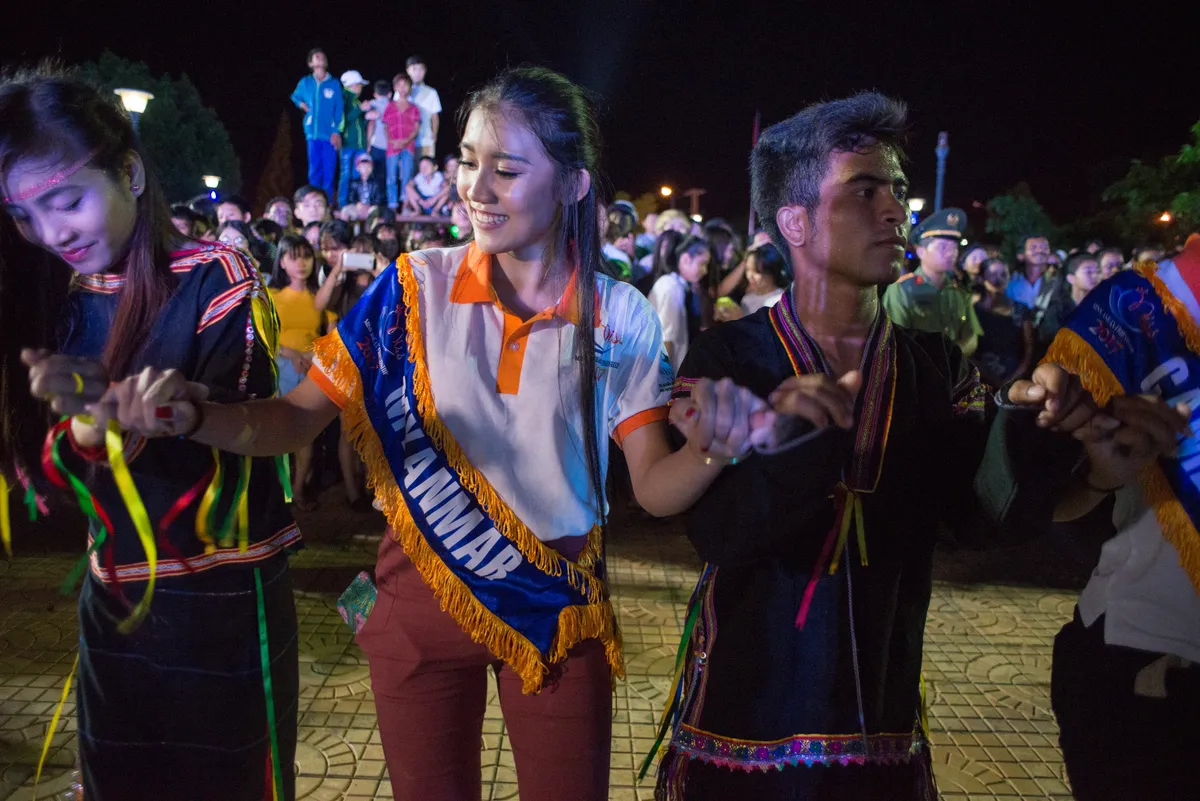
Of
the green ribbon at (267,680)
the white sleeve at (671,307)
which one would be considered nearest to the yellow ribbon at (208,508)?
the green ribbon at (267,680)

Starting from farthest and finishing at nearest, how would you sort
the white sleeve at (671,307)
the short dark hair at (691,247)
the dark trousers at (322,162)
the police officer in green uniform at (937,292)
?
the dark trousers at (322,162)
the short dark hair at (691,247)
the white sleeve at (671,307)
the police officer in green uniform at (937,292)

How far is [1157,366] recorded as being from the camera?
1561 mm

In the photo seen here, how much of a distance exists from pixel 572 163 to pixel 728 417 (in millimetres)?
761

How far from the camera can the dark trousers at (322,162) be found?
34.0 feet

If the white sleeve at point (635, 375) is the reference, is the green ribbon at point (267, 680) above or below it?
below

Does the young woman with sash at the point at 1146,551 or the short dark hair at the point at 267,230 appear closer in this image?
the young woman with sash at the point at 1146,551

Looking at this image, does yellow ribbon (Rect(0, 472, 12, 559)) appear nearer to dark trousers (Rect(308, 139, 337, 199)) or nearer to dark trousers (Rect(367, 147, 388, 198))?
dark trousers (Rect(308, 139, 337, 199))

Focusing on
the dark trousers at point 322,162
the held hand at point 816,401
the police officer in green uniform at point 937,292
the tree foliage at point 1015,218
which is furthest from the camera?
the tree foliage at point 1015,218

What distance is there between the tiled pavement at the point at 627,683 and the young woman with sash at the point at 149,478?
1.26 m

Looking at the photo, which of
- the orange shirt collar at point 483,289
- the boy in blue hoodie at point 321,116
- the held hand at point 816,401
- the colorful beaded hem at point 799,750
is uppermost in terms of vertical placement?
the boy in blue hoodie at point 321,116

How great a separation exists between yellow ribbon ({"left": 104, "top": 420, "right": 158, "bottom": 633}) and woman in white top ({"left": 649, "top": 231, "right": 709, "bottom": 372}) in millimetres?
4097

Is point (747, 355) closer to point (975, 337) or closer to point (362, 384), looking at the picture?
point (362, 384)

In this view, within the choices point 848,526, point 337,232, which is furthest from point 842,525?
point 337,232

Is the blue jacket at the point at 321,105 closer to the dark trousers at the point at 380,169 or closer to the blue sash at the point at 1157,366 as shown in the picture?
the dark trousers at the point at 380,169
